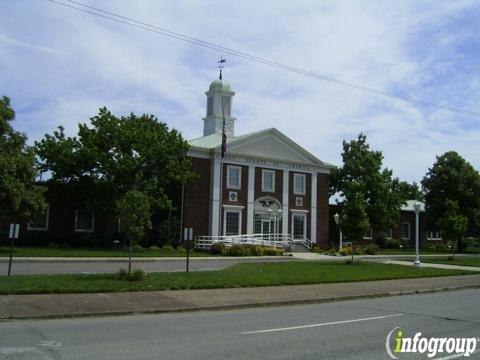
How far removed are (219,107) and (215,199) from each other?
34.7ft

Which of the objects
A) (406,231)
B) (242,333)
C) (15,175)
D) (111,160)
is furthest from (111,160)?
(406,231)

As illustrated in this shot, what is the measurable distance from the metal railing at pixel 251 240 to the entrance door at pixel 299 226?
0.99 meters

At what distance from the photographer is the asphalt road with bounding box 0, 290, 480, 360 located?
25.6 ft

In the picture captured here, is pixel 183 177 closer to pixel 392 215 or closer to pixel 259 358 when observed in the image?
pixel 392 215

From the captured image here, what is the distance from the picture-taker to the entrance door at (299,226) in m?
44.5

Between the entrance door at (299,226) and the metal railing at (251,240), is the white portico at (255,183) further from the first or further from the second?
the metal railing at (251,240)

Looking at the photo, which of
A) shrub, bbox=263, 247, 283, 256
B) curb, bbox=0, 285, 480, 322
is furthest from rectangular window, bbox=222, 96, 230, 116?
curb, bbox=0, 285, 480, 322

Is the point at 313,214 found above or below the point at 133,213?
above

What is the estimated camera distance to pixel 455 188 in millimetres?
53281

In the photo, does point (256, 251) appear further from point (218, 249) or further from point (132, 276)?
point (132, 276)

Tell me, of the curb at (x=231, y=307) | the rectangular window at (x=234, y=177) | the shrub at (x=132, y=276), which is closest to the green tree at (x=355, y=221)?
the curb at (x=231, y=307)

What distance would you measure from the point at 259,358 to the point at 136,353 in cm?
180

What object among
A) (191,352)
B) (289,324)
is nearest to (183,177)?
(289,324)

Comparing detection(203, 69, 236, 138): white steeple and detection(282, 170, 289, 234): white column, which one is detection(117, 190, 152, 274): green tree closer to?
detection(282, 170, 289, 234): white column
